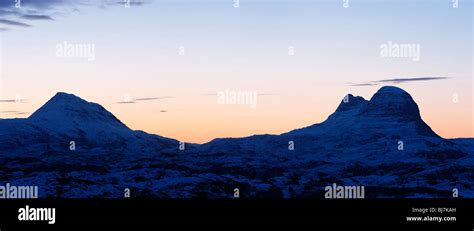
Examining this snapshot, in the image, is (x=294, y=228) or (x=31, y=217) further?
(x=31, y=217)

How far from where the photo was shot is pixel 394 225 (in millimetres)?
52625

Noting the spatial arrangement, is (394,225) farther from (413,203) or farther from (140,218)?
(140,218)

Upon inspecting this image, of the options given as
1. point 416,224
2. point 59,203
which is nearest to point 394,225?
point 416,224

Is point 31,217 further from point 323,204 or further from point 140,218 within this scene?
point 323,204

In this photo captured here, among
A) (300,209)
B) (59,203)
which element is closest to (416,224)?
(300,209)

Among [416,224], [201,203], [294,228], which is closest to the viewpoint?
[294,228]

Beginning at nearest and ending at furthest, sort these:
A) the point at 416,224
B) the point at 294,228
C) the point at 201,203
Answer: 1. the point at 294,228
2. the point at 416,224
3. the point at 201,203

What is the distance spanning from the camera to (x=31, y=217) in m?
58.1

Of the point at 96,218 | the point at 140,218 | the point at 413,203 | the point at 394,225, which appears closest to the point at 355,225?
the point at 394,225

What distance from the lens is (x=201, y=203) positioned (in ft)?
188

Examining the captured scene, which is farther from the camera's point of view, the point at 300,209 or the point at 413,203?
the point at 413,203

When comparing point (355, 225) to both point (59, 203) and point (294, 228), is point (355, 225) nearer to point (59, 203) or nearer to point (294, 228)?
point (294, 228)

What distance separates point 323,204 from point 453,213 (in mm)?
12087

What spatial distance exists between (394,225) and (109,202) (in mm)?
24463
